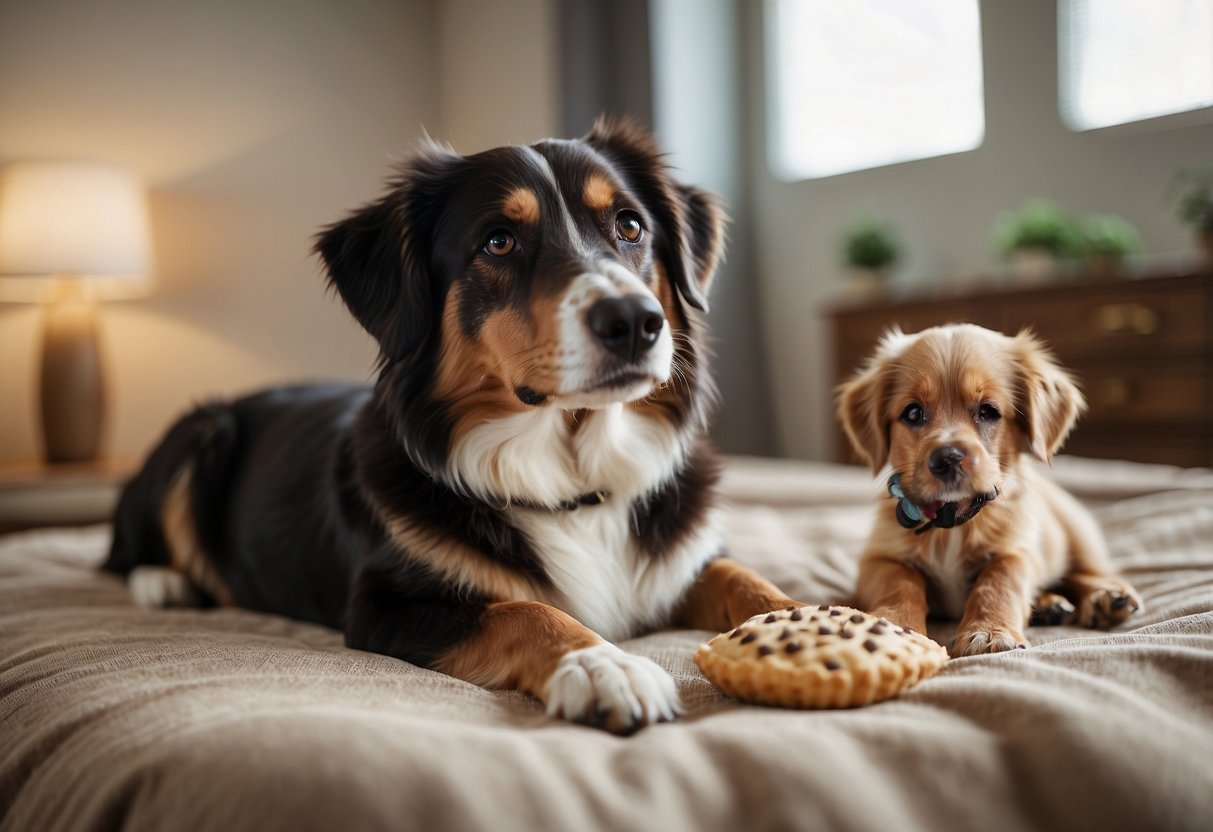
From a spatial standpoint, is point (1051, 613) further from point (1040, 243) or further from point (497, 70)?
point (497, 70)

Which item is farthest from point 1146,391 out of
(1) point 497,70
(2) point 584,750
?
(1) point 497,70

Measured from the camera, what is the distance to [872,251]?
16.0 ft

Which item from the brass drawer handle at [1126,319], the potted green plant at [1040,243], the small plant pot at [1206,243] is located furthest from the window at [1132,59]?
the brass drawer handle at [1126,319]

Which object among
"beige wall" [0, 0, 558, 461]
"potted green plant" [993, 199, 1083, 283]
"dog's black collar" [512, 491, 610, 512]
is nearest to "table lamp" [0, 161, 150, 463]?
"beige wall" [0, 0, 558, 461]

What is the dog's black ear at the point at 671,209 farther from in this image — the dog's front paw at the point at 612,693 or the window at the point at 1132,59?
the window at the point at 1132,59

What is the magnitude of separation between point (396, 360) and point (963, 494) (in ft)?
3.07

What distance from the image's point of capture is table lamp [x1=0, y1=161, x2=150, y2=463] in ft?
13.9

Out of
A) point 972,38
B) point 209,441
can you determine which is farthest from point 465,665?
point 972,38

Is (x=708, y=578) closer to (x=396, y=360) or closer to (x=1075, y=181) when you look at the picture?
(x=396, y=360)

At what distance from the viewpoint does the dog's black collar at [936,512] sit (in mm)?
1459

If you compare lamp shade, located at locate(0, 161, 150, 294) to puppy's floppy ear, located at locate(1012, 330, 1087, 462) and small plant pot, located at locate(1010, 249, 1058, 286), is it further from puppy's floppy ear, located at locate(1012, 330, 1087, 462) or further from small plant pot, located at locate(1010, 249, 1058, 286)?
puppy's floppy ear, located at locate(1012, 330, 1087, 462)

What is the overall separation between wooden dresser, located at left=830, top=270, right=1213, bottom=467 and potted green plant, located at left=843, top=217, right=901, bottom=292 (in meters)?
0.81

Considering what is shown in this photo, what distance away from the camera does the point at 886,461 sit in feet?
5.54

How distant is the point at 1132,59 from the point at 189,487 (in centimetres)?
413
